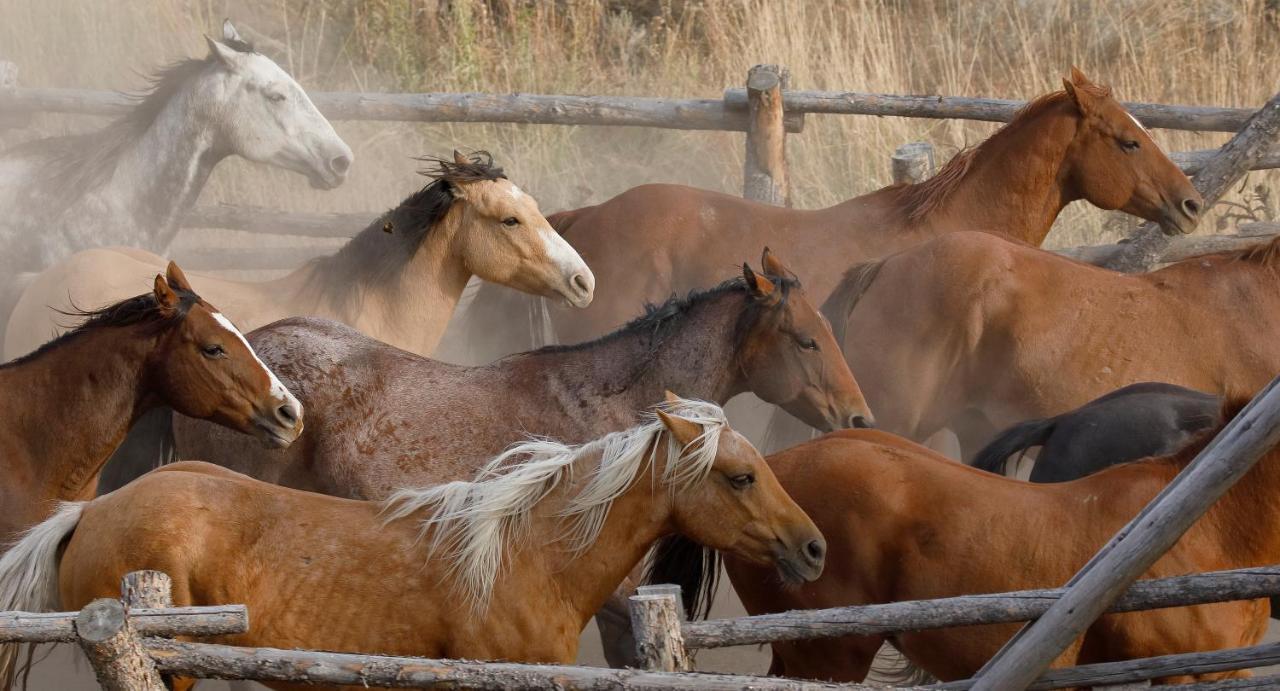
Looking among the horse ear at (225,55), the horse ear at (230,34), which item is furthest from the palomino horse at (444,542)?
the horse ear at (230,34)

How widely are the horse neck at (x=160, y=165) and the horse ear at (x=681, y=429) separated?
4.42 meters

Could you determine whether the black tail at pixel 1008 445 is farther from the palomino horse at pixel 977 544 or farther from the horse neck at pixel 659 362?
the horse neck at pixel 659 362

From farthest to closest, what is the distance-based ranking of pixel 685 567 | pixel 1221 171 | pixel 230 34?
pixel 230 34, pixel 1221 171, pixel 685 567

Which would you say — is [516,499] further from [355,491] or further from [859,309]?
[859,309]

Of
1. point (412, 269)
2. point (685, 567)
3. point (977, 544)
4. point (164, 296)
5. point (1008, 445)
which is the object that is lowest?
point (685, 567)

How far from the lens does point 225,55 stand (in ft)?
25.2

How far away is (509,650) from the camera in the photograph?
4066mm

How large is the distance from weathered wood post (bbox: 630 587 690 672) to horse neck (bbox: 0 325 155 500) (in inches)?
84.9

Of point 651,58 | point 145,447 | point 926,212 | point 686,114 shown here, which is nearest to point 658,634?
point 145,447

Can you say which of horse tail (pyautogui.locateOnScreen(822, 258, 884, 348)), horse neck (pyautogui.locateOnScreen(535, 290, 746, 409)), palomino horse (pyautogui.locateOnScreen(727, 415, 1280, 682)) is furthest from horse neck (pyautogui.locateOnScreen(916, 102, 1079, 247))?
palomino horse (pyautogui.locateOnScreen(727, 415, 1280, 682))

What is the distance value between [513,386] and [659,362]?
528 millimetres

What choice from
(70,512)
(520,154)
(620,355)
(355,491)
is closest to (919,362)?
(620,355)

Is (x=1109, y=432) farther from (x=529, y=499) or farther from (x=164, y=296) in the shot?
(x=164, y=296)

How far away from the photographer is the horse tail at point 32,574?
13.0ft
